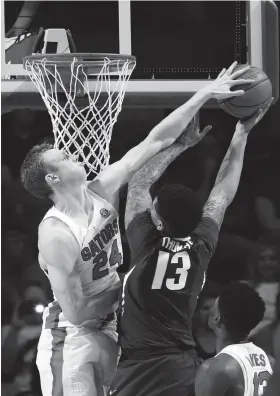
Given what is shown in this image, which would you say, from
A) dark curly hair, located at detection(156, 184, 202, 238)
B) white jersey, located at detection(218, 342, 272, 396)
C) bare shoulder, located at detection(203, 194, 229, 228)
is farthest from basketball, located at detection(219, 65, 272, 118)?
white jersey, located at detection(218, 342, 272, 396)

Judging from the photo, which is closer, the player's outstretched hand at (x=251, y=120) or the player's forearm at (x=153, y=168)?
the player's forearm at (x=153, y=168)

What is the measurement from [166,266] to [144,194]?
38 cm


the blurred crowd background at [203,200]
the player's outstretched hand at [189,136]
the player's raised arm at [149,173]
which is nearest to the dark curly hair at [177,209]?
the player's raised arm at [149,173]

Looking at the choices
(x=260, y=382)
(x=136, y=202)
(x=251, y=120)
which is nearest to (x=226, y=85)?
(x=251, y=120)

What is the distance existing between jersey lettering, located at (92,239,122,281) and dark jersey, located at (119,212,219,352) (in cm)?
22

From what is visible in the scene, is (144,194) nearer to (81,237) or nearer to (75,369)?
(81,237)

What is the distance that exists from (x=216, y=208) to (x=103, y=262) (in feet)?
1.90

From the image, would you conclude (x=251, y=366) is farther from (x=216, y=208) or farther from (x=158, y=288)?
(x=216, y=208)

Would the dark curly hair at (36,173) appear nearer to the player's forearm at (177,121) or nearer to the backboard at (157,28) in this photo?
the player's forearm at (177,121)

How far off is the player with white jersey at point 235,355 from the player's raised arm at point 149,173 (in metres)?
0.71

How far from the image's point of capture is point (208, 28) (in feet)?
17.4

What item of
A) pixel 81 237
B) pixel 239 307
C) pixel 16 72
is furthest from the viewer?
pixel 16 72

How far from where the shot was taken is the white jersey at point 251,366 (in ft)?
9.45

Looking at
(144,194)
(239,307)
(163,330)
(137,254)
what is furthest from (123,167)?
(239,307)
